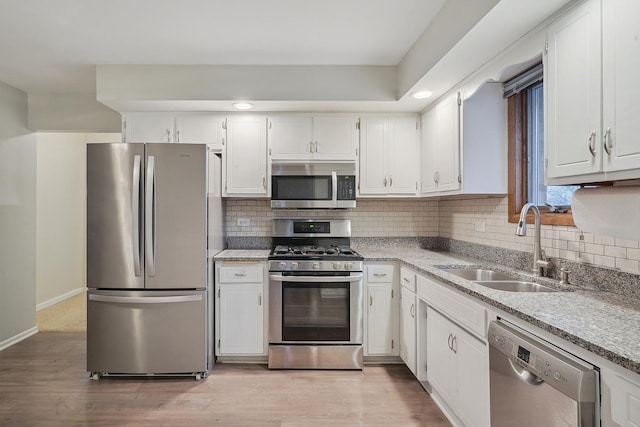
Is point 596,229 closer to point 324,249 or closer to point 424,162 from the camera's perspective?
point 424,162

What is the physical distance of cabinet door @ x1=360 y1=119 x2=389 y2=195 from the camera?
128 inches

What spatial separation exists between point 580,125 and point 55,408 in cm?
346

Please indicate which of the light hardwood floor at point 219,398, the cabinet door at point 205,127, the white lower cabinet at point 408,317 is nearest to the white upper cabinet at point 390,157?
the white lower cabinet at point 408,317

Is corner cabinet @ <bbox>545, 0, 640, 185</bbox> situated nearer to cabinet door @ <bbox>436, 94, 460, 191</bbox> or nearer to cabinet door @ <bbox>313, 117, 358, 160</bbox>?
cabinet door @ <bbox>436, 94, 460, 191</bbox>

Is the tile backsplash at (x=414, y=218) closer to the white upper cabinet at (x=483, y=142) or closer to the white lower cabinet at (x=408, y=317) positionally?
the white upper cabinet at (x=483, y=142)

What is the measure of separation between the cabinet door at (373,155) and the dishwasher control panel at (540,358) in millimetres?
1873

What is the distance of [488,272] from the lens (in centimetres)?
236

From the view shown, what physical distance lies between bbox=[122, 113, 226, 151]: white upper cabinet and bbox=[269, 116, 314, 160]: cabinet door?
474 millimetres

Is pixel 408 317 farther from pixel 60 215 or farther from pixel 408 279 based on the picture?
pixel 60 215

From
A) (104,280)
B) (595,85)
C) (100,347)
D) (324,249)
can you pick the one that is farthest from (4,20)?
(595,85)

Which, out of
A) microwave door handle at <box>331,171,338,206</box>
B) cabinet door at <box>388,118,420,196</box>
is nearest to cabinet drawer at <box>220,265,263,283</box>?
microwave door handle at <box>331,171,338,206</box>

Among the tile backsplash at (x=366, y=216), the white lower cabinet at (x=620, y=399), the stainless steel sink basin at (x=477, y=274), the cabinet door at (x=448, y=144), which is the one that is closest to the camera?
the white lower cabinet at (x=620, y=399)

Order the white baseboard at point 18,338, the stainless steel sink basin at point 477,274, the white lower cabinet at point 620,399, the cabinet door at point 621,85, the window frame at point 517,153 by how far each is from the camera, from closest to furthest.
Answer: the white lower cabinet at point 620,399 → the cabinet door at point 621,85 → the stainless steel sink basin at point 477,274 → the window frame at point 517,153 → the white baseboard at point 18,338

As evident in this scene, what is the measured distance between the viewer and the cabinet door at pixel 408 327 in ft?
8.56
